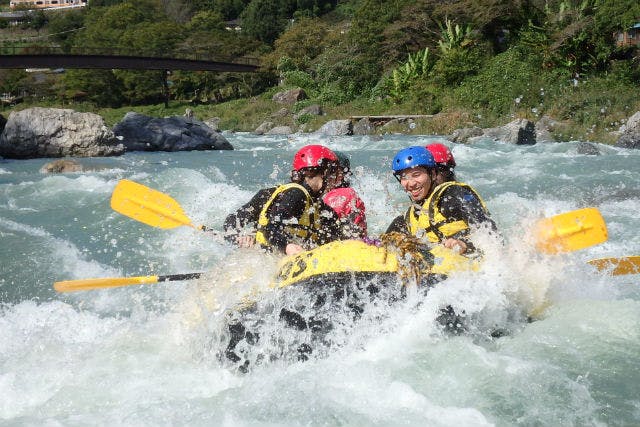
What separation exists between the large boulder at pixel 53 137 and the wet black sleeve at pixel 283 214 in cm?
1281

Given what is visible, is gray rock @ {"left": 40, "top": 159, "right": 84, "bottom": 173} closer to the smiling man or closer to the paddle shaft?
the paddle shaft

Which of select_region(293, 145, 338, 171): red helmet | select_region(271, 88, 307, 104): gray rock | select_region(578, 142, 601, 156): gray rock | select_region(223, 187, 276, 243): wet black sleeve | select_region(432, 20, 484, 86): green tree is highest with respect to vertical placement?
select_region(293, 145, 338, 171): red helmet

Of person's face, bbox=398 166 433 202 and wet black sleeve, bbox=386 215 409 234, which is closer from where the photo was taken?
person's face, bbox=398 166 433 202

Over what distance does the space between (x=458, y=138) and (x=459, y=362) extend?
1354 cm

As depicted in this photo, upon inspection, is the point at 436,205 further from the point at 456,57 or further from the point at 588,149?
the point at 456,57

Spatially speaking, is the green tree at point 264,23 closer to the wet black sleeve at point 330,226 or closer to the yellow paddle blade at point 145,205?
the yellow paddle blade at point 145,205

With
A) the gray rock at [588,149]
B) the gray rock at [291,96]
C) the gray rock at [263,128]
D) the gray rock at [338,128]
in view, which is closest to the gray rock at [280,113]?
the gray rock at [263,128]

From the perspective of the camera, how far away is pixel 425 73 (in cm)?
2433

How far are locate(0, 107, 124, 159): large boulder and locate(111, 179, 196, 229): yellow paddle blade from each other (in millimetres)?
11237

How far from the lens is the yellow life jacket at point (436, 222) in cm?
380

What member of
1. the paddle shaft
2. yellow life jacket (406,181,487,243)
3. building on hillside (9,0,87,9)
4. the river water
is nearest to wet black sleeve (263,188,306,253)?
the river water

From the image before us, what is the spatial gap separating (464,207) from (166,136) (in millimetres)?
15625

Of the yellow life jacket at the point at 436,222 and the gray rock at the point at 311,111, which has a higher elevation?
the yellow life jacket at the point at 436,222

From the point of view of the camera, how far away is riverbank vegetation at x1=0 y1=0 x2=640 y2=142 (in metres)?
18.6
